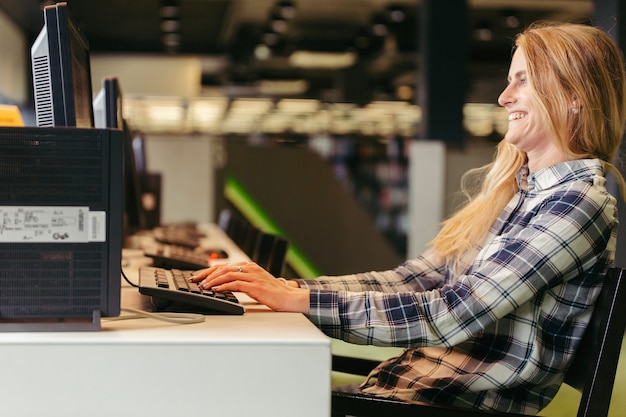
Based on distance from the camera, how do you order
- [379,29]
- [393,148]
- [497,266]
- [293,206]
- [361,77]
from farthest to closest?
[361,77] → [379,29] → [393,148] → [293,206] → [497,266]

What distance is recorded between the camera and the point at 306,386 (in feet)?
4.23

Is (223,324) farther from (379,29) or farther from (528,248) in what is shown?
(379,29)

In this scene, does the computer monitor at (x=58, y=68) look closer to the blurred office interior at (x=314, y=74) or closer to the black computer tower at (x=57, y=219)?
the black computer tower at (x=57, y=219)

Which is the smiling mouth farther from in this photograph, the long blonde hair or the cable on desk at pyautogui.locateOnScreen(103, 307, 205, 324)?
the cable on desk at pyautogui.locateOnScreen(103, 307, 205, 324)

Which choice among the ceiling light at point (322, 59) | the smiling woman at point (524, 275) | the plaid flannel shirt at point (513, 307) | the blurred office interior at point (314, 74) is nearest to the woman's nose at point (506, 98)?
the smiling woman at point (524, 275)

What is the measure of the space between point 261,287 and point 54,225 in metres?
0.44

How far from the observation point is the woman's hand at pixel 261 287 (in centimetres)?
162

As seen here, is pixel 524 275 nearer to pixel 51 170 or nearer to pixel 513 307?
pixel 513 307

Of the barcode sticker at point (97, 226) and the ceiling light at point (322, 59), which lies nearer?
the barcode sticker at point (97, 226)

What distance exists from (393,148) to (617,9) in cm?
672

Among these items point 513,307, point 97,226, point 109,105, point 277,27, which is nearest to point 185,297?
point 97,226

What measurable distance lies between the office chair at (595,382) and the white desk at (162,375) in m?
0.30

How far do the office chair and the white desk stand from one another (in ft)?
0.99

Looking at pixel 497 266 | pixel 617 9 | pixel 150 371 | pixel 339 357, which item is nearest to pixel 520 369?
pixel 497 266
